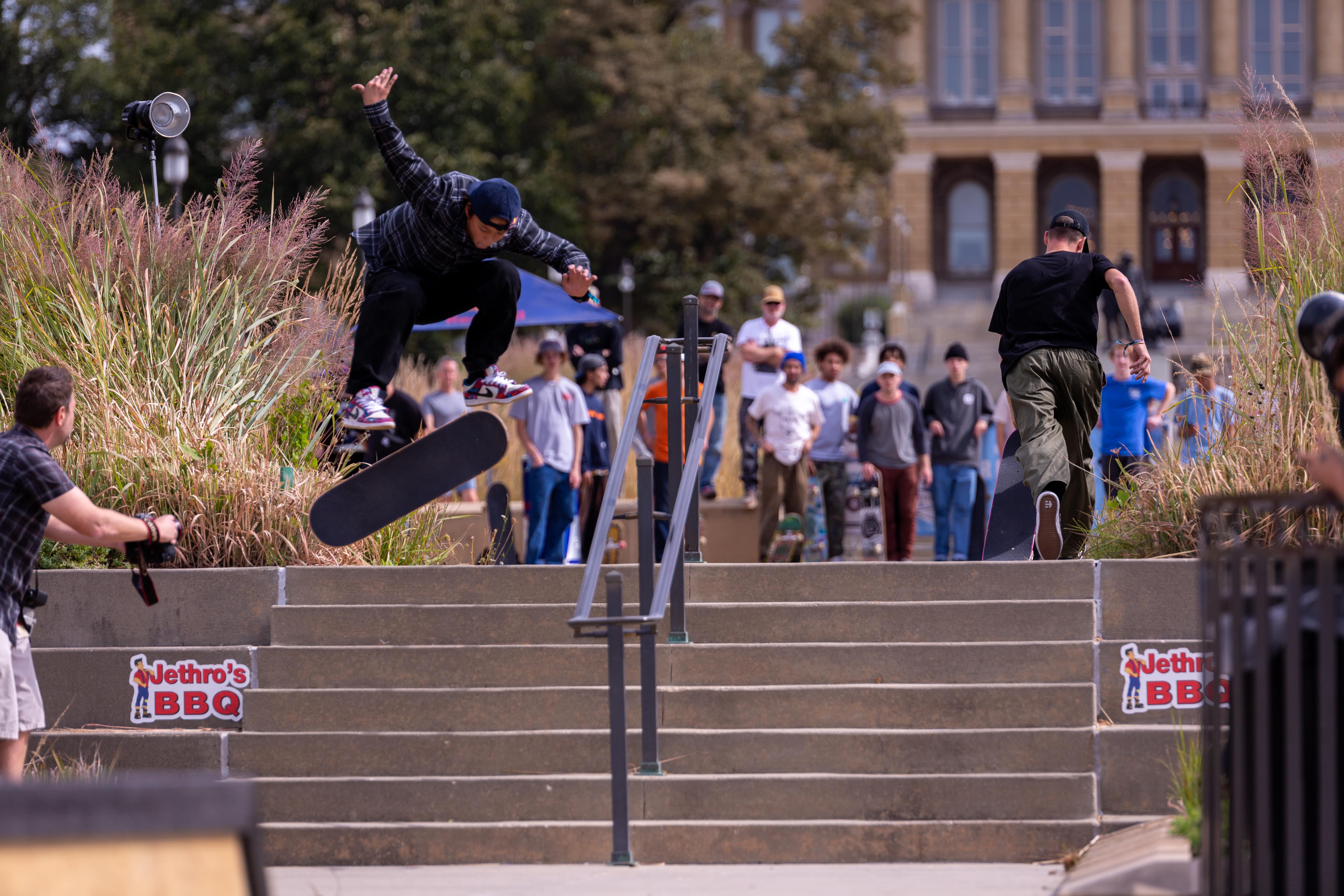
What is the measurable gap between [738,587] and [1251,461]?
214 cm

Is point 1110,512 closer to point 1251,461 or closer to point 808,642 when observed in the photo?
point 1251,461

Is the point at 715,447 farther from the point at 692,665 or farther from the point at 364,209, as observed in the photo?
the point at 364,209

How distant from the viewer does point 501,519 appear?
909cm

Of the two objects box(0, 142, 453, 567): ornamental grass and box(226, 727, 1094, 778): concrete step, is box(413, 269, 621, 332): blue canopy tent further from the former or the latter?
box(226, 727, 1094, 778): concrete step

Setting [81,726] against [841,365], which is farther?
[841,365]

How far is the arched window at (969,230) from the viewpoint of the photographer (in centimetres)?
→ 4334

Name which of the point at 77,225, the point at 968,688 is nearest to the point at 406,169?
the point at 77,225

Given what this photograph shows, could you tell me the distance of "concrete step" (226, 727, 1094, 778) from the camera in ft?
16.5

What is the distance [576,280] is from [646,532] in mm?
1430

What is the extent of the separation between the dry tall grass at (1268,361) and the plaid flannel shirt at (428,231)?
273cm

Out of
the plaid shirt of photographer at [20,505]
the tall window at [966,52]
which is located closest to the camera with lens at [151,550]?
the plaid shirt of photographer at [20,505]

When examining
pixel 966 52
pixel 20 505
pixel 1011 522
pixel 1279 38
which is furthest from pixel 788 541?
pixel 1279 38

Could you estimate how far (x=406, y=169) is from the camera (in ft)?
19.5

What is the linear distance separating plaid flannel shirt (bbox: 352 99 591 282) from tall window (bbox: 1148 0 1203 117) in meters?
40.4
